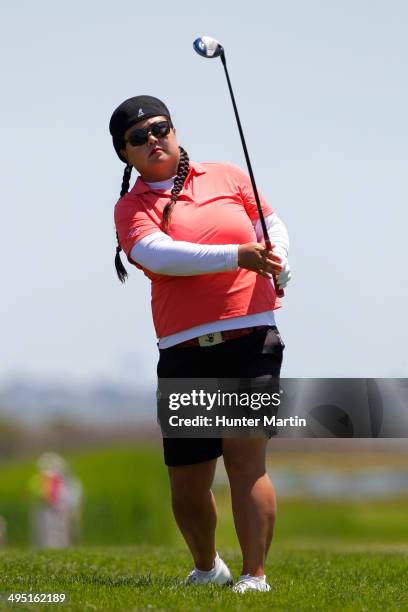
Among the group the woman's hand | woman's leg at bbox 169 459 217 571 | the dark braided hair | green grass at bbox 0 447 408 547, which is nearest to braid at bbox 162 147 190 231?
the dark braided hair

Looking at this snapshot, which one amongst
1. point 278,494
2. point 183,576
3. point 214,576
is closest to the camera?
point 214,576

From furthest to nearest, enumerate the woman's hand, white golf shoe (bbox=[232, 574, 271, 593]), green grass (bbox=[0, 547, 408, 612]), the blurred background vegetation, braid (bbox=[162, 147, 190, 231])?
the blurred background vegetation < braid (bbox=[162, 147, 190, 231]) < white golf shoe (bbox=[232, 574, 271, 593]) < the woman's hand < green grass (bbox=[0, 547, 408, 612])

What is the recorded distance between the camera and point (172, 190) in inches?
237

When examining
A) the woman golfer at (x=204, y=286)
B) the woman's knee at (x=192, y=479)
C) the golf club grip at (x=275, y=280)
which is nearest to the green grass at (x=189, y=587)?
the woman golfer at (x=204, y=286)

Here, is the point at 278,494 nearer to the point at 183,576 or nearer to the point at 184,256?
the point at 183,576

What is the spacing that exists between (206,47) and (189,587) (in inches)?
101

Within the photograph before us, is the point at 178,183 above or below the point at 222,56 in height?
below

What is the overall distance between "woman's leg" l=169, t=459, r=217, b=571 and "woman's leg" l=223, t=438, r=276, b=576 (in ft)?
0.75

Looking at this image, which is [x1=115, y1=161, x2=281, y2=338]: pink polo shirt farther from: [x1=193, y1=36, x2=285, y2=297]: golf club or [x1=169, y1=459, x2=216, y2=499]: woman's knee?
[x1=169, y1=459, x2=216, y2=499]: woman's knee

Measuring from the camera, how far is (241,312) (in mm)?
5891

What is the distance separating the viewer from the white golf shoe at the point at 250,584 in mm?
5820

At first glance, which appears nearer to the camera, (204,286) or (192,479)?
(204,286)

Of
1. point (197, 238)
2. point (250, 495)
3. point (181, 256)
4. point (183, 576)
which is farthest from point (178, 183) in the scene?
point (183, 576)

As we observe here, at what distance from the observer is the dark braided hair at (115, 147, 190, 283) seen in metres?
5.93
